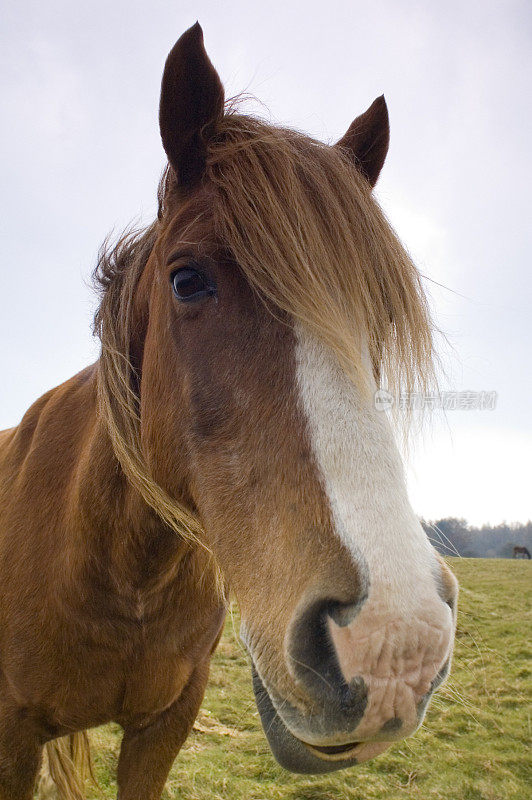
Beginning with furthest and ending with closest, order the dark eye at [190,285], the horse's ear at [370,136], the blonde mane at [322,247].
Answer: the horse's ear at [370,136], the dark eye at [190,285], the blonde mane at [322,247]

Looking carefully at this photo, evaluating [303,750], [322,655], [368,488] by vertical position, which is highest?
[368,488]

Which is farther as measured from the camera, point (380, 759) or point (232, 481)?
point (380, 759)

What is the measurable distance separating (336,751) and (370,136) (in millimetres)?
1948

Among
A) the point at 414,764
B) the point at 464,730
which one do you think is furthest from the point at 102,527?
the point at 464,730

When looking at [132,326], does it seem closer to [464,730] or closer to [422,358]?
[422,358]

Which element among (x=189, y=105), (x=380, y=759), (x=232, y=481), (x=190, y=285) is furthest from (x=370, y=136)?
(x=380, y=759)

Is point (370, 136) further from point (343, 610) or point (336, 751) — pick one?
point (336, 751)

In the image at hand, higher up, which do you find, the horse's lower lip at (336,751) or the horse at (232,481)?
the horse at (232,481)

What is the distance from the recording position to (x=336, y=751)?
1.05 metres

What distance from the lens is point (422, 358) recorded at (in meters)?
1.56

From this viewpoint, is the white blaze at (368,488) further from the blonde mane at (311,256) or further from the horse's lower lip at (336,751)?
the horse's lower lip at (336,751)

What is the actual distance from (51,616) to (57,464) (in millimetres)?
607

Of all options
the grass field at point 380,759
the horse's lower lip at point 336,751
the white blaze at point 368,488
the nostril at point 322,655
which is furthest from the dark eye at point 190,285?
the grass field at point 380,759

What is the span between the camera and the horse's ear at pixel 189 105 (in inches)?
57.4
